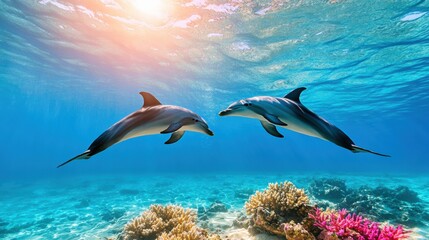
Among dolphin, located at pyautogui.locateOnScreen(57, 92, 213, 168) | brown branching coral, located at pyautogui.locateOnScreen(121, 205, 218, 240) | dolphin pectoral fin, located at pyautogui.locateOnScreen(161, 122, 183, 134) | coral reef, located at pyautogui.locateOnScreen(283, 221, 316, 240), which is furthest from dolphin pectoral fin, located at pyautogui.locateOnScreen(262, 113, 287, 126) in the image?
brown branching coral, located at pyautogui.locateOnScreen(121, 205, 218, 240)

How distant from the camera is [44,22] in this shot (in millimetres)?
17109

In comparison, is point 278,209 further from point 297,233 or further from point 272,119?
point 272,119

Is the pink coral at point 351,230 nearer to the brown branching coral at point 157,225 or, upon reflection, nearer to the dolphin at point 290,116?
the dolphin at point 290,116

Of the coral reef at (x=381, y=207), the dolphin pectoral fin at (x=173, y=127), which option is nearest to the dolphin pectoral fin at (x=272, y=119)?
the dolphin pectoral fin at (x=173, y=127)

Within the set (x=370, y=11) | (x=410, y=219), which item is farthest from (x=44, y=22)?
(x=410, y=219)

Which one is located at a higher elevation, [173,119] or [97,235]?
[173,119]

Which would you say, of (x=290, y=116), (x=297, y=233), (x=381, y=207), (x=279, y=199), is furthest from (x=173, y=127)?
(x=381, y=207)

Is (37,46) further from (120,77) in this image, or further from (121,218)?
(121,218)

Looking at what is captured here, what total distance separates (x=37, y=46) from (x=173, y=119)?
25018 millimetres

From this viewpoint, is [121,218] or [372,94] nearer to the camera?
[121,218]

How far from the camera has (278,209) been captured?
5883 mm

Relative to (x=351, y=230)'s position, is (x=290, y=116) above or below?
above

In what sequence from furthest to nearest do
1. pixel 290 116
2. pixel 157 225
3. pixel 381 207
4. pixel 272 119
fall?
1. pixel 381 207
2. pixel 157 225
3. pixel 290 116
4. pixel 272 119

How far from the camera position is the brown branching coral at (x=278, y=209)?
5.36 m
